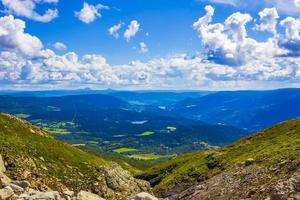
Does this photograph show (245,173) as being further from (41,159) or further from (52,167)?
(41,159)

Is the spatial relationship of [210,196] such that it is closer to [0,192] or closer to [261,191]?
[261,191]

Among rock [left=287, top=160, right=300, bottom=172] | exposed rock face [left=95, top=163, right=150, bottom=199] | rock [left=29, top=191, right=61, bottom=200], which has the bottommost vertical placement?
exposed rock face [left=95, top=163, right=150, bottom=199]

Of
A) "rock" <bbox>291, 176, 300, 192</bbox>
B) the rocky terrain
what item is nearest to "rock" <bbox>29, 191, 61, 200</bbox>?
the rocky terrain

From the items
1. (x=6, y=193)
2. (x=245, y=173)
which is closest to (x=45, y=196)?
(x=6, y=193)

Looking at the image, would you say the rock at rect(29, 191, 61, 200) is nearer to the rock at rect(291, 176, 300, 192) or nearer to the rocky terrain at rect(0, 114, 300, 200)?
the rocky terrain at rect(0, 114, 300, 200)

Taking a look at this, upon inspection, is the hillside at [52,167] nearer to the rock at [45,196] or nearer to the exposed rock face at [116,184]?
the exposed rock face at [116,184]

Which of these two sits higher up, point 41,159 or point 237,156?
point 41,159

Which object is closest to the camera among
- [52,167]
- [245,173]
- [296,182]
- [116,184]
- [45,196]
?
[45,196]

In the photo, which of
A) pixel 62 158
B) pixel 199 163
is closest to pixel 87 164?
pixel 62 158
